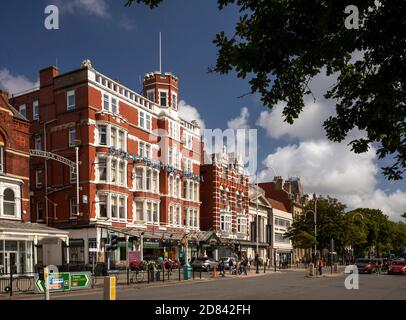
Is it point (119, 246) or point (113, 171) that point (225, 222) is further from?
point (113, 171)

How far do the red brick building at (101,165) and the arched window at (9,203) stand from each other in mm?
7195

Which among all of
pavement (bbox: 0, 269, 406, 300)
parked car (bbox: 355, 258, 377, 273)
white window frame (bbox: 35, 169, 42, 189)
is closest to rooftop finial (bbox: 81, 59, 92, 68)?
white window frame (bbox: 35, 169, 42, 189)

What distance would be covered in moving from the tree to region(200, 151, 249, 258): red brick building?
57.3 metres

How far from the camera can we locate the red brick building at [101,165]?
4472 cm

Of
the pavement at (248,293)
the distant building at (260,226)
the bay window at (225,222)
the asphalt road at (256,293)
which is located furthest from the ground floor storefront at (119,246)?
the distant building at (260,226)

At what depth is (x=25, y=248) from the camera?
3650 cm

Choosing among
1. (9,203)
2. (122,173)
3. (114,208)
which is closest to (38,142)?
(122,173)

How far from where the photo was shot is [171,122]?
57625 mm

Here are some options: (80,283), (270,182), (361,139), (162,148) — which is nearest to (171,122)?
(162,148)

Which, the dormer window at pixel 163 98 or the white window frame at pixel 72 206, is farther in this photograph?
the dormer window at pixel 163 98

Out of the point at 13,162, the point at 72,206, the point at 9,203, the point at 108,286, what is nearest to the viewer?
the point at 108,286

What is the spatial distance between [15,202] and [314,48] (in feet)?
112

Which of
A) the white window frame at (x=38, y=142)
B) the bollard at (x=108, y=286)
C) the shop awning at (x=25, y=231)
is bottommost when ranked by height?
the shop awning at (x=25, y=231)

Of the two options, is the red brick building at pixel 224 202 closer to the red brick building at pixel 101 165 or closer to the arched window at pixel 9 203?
the red brick building at pixel 101 165
